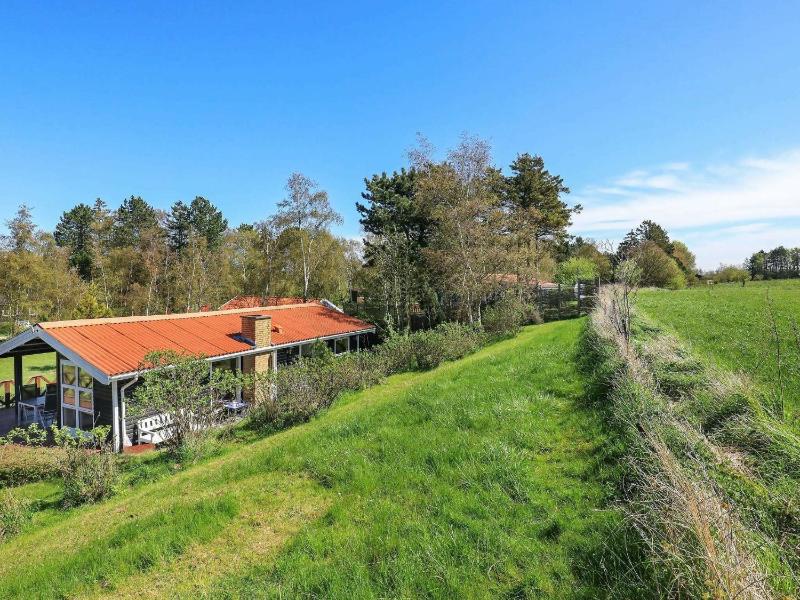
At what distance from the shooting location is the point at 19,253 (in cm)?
2664

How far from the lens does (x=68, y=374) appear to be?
12.6 meters

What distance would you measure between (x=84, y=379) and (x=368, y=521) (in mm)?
12160

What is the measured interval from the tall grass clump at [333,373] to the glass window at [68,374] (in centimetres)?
536

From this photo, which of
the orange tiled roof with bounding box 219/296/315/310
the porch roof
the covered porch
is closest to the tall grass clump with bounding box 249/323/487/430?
the porch roof

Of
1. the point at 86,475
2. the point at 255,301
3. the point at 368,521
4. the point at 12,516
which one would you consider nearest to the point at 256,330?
the point at 86,475

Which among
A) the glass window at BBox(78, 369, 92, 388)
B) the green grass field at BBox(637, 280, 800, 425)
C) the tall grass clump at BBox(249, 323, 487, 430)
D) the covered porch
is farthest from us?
the covered porch

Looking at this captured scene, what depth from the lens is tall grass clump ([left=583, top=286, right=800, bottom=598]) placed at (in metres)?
2.36

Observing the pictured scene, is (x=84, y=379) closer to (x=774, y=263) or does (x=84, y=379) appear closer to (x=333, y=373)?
(x=333, y=373)

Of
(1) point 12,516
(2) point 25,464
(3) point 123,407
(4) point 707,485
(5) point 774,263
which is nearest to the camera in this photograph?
(4) point 707,485

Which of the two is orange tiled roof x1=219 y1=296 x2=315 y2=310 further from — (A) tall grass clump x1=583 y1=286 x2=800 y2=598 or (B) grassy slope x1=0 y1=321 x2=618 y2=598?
(A) tall grass clump x1=583 y1=286 x2=800 y2=598

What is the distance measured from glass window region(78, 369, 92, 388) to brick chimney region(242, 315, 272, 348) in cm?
496

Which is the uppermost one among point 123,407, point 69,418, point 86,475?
point 123,407

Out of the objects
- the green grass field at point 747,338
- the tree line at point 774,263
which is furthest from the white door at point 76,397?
the tree line at point 774,263

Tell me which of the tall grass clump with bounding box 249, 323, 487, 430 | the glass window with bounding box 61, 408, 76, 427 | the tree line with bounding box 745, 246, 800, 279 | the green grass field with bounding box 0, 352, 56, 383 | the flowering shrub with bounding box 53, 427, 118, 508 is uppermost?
the tree line with bounding box 745, 246, 800, 279
